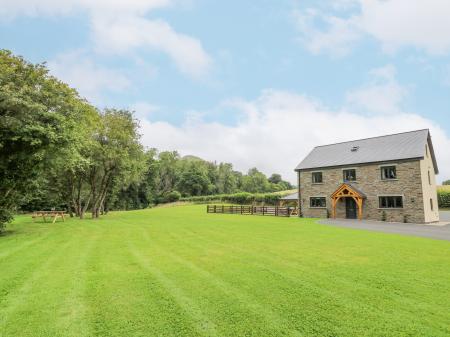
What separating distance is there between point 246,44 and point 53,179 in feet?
83.0

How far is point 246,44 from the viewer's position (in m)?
18.6

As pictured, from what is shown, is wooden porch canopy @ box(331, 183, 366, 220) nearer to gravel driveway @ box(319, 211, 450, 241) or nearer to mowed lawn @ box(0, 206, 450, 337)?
gravel driveway @ box(319, 211, 450, 241)

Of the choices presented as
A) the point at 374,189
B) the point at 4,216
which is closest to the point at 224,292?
the point at 4,216

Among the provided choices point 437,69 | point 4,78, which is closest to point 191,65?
point 4,78

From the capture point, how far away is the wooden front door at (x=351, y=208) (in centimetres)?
2716

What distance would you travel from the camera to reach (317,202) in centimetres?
3002

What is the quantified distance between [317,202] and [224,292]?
26419mm

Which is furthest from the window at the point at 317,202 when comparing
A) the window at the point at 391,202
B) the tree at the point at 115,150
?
the tree at the point at 115,150

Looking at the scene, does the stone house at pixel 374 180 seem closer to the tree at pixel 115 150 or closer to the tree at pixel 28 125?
the tree at pixel 115 150

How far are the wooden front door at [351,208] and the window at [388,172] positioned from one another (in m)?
3.88

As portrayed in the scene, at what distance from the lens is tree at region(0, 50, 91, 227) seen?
1300 centimetres

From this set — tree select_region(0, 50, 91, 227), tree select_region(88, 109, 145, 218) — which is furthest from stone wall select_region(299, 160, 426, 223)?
tree select_region(0, 50, 91, 227)

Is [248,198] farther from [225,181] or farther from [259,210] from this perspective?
[225,181]

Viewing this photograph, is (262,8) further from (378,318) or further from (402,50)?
(378,318)
